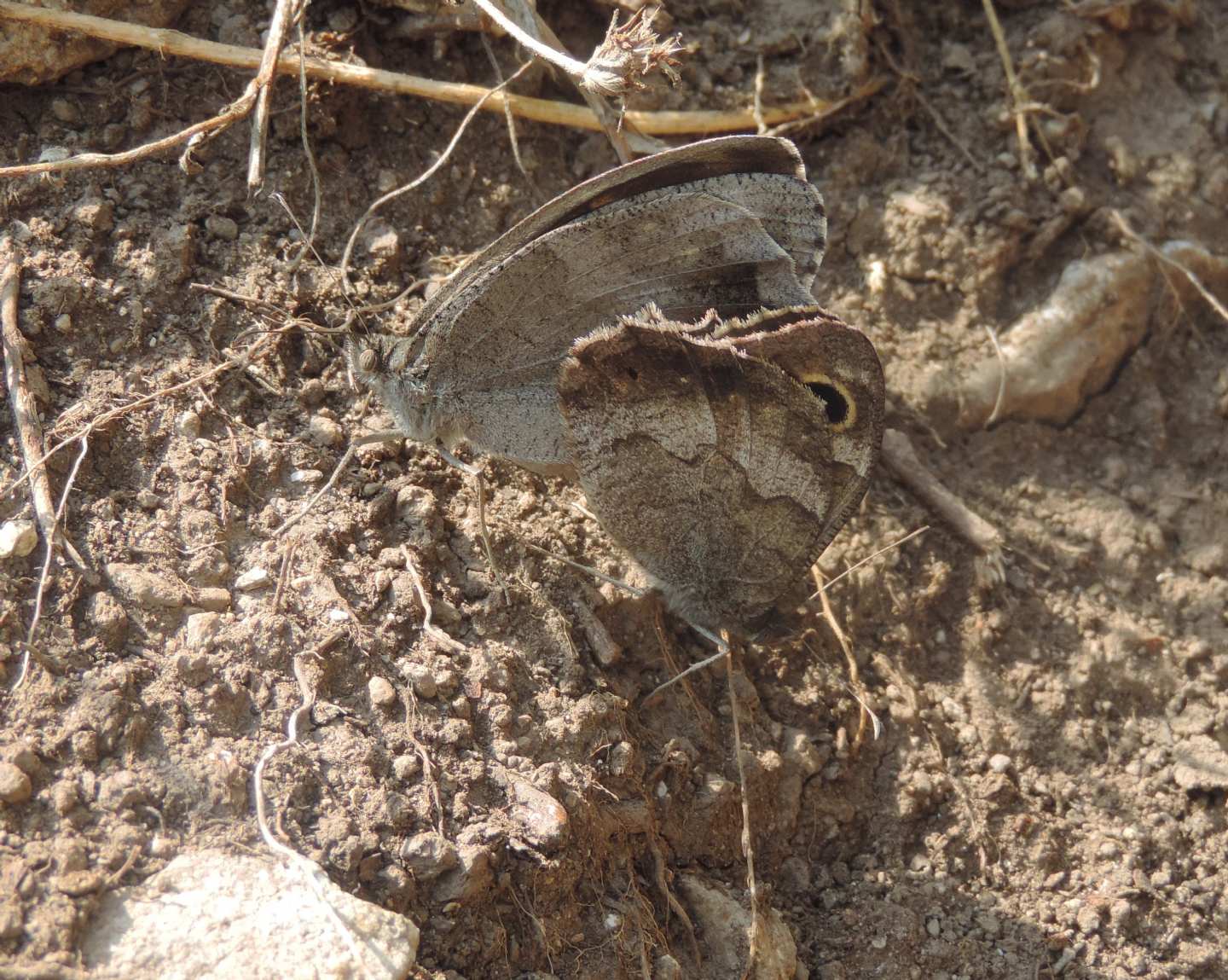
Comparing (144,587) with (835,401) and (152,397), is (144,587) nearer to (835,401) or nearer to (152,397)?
(152,397)

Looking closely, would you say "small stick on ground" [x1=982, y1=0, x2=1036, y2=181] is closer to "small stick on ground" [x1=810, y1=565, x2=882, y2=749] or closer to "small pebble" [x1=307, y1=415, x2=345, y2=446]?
"small stick on ground" [x1=810, y1=565, x2=882, y2=749]

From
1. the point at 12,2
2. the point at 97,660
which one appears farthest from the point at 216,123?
the point at 97,660

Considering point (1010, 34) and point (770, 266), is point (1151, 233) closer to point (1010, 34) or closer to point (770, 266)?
point (1010, 34)

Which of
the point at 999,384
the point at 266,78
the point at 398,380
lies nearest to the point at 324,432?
the point at 398,380

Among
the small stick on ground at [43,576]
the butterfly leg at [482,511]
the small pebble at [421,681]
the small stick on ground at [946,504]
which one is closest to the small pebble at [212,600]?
the small stick on ground at [43,576]

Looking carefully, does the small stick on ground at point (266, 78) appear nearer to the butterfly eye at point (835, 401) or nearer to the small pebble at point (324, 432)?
the small pebble at point (324, 432)

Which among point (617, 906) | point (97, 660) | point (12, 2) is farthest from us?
point (12, 2)
